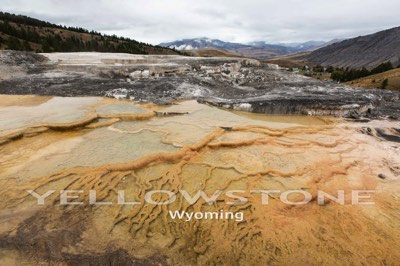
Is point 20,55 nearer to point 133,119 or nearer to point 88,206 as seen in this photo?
point 133,119

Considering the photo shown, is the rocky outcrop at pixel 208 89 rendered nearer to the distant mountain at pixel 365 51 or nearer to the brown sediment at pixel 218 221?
the brown sediment at pixel 218 221

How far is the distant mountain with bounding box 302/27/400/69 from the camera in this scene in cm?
9931

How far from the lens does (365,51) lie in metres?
113

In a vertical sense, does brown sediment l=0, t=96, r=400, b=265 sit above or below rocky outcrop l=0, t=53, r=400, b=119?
below

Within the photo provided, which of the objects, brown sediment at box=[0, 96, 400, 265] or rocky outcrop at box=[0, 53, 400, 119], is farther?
rocky outcrop at box=[0, 53, 400, 119]

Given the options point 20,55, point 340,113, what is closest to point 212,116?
point 340,113

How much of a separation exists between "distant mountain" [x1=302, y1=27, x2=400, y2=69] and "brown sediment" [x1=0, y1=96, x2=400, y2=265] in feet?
348

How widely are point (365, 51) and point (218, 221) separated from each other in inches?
5388

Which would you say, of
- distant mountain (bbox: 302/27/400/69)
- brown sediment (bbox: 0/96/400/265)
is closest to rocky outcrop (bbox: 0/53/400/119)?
brown sediment (bbox: 0/96/400/265)

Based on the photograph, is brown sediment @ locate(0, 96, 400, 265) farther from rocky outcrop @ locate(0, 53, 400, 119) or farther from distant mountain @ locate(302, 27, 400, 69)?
distant mountain @ locate(302, 27, 400, 69)

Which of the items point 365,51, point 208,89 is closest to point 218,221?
point 208,89

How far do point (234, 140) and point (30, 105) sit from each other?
855cm

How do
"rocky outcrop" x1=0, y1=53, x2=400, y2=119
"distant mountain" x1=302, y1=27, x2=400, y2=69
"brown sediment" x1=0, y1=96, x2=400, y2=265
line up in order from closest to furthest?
"brown sediment" x1=0, y1=96, x2=400, y2=265 → "rocky outcrop" x1=0, y1=53, x2=400, y2=119 → "distant mountain" x1=302, y1=27, x2=400, y2=69

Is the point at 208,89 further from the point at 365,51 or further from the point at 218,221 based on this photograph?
the point at 365,51
